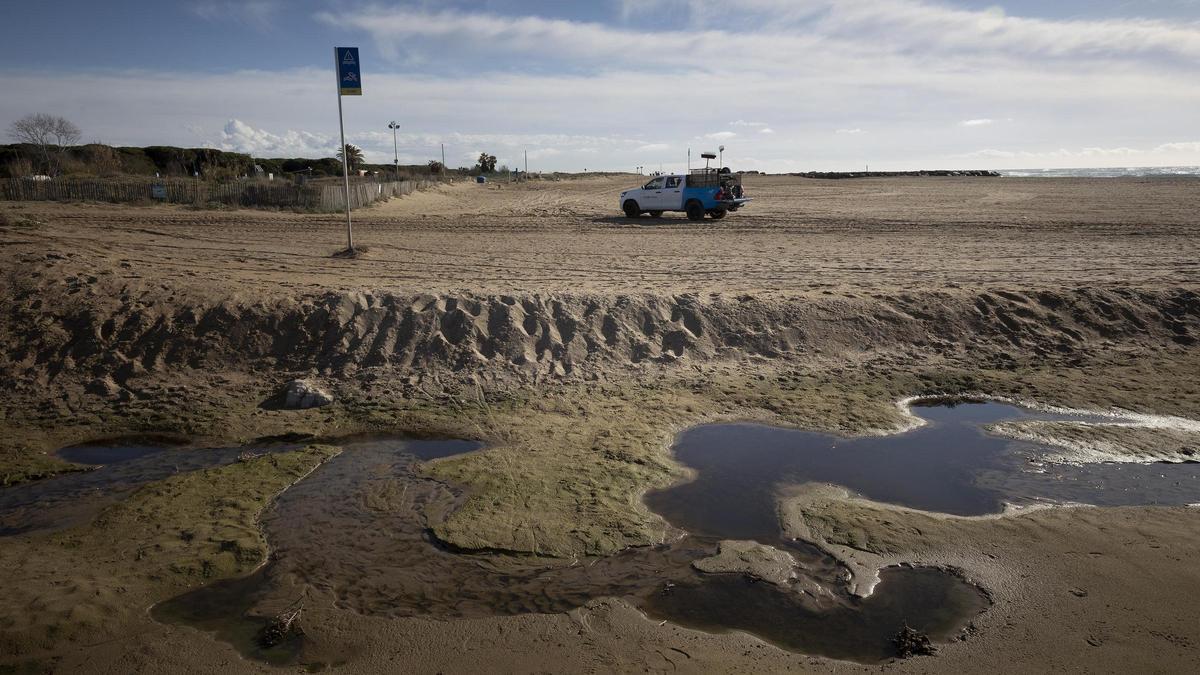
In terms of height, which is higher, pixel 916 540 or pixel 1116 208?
pixel 1116 208

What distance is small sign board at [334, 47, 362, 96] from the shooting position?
13.2m

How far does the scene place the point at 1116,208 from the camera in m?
25.4

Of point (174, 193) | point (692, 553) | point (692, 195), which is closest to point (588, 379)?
point (692, 553)

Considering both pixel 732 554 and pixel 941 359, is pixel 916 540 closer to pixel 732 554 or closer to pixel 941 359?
pixel 732 554

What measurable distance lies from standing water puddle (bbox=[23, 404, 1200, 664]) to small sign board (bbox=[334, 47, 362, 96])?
858cm

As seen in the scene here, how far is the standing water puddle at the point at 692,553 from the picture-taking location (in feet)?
14.4

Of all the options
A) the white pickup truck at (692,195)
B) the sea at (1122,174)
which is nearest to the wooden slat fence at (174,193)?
the white pickup truck at (692,195)

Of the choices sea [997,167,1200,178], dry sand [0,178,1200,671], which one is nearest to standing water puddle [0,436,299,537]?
dry sand [0,178,1200,671]

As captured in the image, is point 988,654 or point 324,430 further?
point 324,430

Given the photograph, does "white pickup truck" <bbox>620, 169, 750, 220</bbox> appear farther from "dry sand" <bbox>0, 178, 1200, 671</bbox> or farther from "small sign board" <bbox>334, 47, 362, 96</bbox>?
"small sign board" <bbox>334, 47, 362, 96</bbox>

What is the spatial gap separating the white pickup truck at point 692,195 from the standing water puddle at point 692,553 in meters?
16.2

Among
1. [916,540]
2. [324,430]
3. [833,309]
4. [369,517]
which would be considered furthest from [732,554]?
[833,309]

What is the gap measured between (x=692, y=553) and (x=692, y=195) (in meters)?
18.8

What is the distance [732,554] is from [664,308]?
5312 millimetres
